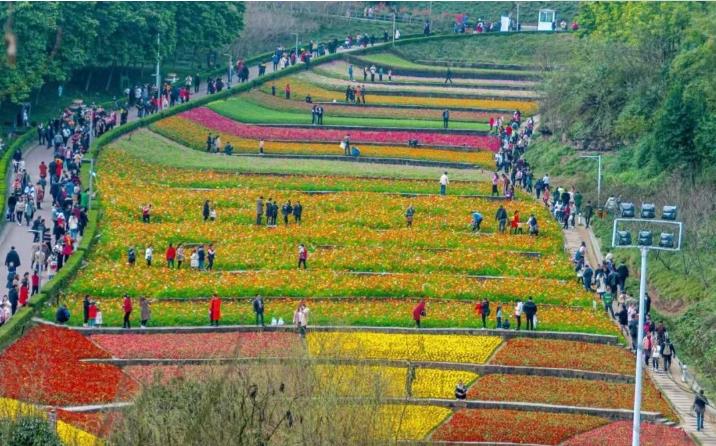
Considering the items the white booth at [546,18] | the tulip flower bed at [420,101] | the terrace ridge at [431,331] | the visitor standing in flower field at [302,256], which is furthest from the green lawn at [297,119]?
the terrace ridge at [431,331]

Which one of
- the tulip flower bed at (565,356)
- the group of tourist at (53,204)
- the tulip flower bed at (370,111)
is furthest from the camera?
the tulip flower bed at (370,111)

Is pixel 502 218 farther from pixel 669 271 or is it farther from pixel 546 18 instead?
pixel 546 18

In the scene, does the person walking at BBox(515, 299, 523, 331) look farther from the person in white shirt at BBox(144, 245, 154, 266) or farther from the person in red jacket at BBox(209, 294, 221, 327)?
the person in white shirt at BBox(144, 245, 154, 266)

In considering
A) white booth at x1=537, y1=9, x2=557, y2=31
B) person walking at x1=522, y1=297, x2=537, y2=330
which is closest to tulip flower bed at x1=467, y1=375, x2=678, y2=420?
person walking at x1=522, y1=297, x2=537, y2=330

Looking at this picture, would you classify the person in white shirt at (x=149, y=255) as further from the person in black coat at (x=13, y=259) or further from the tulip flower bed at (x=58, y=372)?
the tulip flower bed at (x=58, y=372)

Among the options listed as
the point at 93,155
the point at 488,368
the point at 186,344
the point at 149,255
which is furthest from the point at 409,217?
the point at 186,344

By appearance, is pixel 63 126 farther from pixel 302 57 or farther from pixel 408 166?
pixel 302 57
